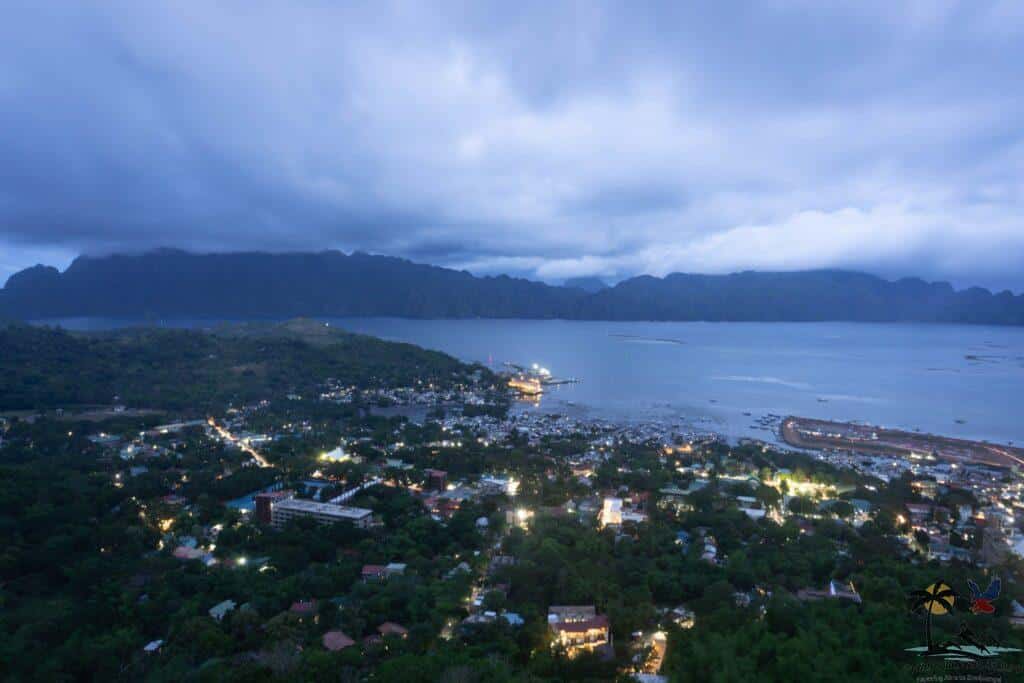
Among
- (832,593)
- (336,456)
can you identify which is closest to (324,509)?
(336,456)

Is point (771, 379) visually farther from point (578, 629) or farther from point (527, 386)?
point (578, 629)

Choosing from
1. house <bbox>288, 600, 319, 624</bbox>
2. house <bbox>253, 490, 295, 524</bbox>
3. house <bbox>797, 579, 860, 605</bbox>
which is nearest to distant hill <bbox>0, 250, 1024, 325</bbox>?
house <bbox>253, 490, 295, 524</bbox>

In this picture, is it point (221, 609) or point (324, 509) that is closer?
point (221, 609)

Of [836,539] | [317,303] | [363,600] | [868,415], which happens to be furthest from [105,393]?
[317,303]

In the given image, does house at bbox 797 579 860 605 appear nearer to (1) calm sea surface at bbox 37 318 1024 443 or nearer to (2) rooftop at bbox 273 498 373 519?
(2) rooftop at bbox 273 498 373 519

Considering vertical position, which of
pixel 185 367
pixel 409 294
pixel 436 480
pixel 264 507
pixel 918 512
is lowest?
pixel 918 512

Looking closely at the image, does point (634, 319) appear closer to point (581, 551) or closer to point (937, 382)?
point (937, 382)
